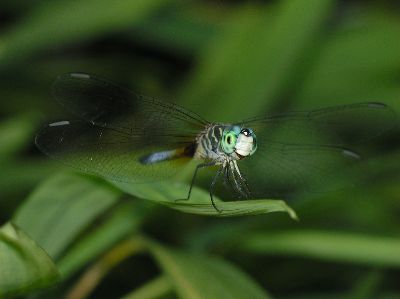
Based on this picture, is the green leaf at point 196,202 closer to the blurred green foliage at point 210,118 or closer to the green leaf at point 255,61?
the blurred green foliage at point 210,118

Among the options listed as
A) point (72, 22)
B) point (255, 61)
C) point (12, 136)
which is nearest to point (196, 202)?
point (12, 136)

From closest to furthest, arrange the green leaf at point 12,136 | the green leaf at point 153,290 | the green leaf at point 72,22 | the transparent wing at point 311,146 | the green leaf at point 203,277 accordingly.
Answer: the green leaf at point 203,277 → the green leaf at point 153,290 → the transparent wing at point 311,146 → the green leaf at point 12,136 → the green leaf at point 72,22

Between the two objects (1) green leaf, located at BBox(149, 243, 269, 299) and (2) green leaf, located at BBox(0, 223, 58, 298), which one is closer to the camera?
(2) green leaf, located at BBox(0, 223, 58, 298)

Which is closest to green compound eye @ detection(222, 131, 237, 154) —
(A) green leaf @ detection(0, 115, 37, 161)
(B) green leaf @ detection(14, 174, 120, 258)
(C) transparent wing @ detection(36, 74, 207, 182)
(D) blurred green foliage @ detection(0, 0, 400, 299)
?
(C) transparent wing @ detection(36, 74, 207, 182)

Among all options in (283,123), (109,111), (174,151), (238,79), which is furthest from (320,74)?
(109,111)

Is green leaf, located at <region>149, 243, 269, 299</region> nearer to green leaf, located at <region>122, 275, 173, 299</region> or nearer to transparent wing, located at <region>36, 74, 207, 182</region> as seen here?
green leaf, located at <region>122, 275, 173, 299</region>

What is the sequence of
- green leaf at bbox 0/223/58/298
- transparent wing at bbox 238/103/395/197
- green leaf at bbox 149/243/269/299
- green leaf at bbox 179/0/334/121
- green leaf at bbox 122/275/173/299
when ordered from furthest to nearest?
green leaf at bbox 179/0/334/121, transparent wing at bbox 238/103/395/197, green leaf at bbox 122/275/173/299, green leaf at bbox 149/243/269/299, green leaf at bbox 0/223/58/298

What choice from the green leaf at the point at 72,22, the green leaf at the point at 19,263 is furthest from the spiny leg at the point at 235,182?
the green leaf at the point at 72,22

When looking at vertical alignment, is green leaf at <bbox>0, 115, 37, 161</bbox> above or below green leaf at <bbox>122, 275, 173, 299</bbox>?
above
